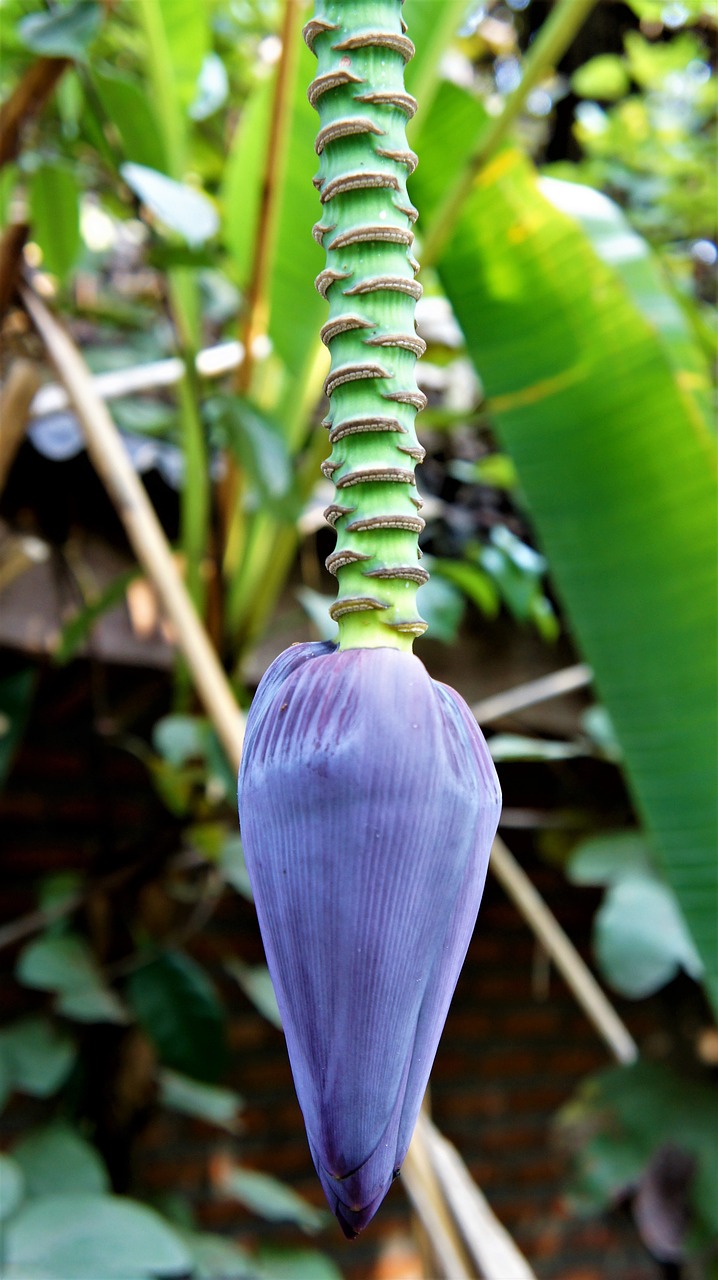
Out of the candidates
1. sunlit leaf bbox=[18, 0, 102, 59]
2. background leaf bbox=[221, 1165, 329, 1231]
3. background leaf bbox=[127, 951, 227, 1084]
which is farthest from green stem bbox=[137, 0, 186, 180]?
background leaf bbox=[221, 1165, 329, 1231]

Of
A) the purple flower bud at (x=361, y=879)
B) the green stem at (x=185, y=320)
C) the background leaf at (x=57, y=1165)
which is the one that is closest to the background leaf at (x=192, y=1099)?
the background leaf at (x=57, y=1165)

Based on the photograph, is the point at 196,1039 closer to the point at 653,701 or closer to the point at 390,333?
the point at 653,701

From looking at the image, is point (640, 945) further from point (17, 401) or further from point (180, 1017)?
point (17, 401)

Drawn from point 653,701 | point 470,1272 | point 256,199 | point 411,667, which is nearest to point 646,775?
point 653,701

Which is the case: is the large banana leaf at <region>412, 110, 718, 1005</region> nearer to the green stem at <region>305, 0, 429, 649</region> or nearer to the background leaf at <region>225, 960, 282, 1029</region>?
the green stem at <region>305, 0, 429, 649</region>

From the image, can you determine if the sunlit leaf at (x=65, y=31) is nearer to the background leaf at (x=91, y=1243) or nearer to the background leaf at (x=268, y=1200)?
the background leaf at (x=91, y=1243)

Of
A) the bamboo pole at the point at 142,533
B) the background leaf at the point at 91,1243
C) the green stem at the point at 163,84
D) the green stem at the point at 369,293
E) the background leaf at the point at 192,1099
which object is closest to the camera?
the green stem at the point at 369,293
